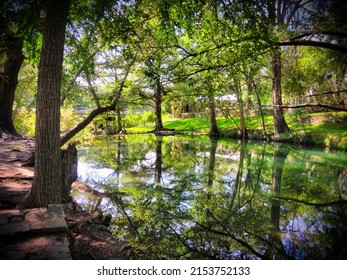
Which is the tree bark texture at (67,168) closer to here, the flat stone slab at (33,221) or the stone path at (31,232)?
the stone path at (31,232)

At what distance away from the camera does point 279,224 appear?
19.5 ft

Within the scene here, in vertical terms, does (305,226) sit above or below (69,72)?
below

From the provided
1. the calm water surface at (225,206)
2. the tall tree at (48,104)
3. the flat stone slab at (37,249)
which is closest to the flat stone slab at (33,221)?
the flat stone slab at (37,249)

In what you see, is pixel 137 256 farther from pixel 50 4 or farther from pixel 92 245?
pixel 50 4

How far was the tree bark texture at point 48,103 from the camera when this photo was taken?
4.65m

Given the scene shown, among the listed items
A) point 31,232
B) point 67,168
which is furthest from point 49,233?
point 67,168

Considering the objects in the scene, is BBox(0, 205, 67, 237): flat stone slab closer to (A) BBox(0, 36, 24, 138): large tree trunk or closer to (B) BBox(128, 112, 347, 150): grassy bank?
(A) BBox(0, 36, 24, 138): large tree trunk

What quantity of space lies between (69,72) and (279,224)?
24.9 ft

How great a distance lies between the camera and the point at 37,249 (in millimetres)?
3344

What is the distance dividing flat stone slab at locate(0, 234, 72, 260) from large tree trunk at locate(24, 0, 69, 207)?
4.10ft

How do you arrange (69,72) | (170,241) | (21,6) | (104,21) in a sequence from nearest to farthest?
1. (170,241)
2. (21,6)
3. (104,21)
4. (69,72)

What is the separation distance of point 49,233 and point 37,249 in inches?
19.7

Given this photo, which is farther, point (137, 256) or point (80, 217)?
point (80, 217)

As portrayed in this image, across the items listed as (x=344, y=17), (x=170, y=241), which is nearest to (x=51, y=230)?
(x=170, y=241)
